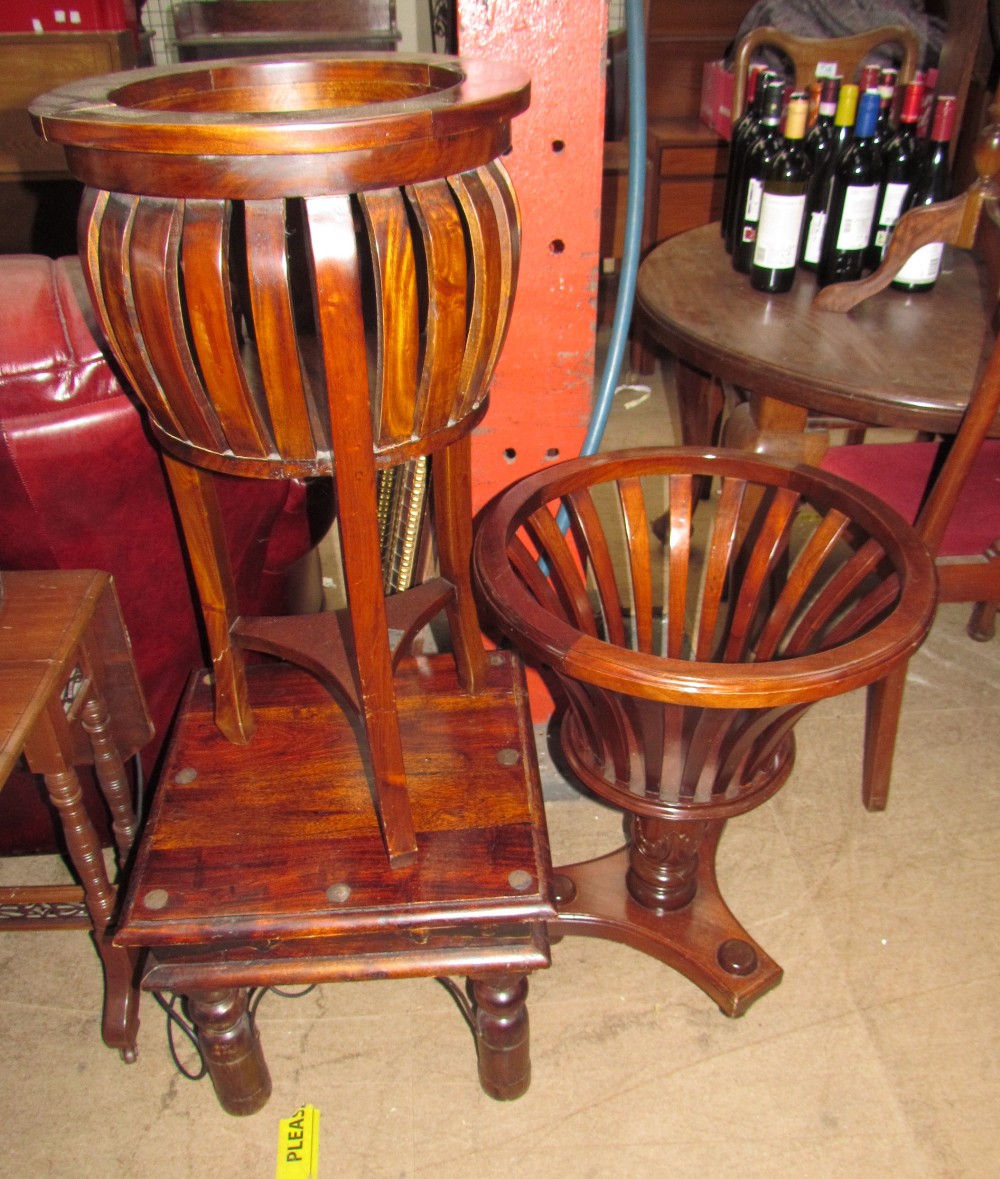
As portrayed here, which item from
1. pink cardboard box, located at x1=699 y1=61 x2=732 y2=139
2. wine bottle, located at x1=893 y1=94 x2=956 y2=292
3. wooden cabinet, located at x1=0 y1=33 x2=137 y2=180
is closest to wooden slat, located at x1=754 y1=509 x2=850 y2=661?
wine bottle, located at x1=893 y1=94 x2=956 y2=292

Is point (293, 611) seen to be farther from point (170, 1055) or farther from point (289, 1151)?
point (289, 1151)

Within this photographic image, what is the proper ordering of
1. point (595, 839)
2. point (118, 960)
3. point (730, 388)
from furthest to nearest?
point (730, 388), point (595, 839), point (118, 960)

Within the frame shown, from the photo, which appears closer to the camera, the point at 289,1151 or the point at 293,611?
the point at 289,1151

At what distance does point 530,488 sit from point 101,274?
609 mm

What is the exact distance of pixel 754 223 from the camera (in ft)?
6.00

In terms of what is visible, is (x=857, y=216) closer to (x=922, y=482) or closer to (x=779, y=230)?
(x=779, y=230)

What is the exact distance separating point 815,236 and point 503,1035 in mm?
1524

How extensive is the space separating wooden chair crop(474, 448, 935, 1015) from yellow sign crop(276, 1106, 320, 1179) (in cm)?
47

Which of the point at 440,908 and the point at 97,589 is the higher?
the point at 97,589

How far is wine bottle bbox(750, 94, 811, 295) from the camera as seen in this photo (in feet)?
5.45

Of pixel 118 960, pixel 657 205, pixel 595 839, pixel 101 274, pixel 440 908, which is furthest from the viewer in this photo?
pixel 657 205

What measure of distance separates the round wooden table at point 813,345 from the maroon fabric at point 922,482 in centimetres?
17

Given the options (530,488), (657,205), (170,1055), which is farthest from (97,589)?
(657,205)

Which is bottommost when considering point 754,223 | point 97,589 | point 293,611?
point 293,611
